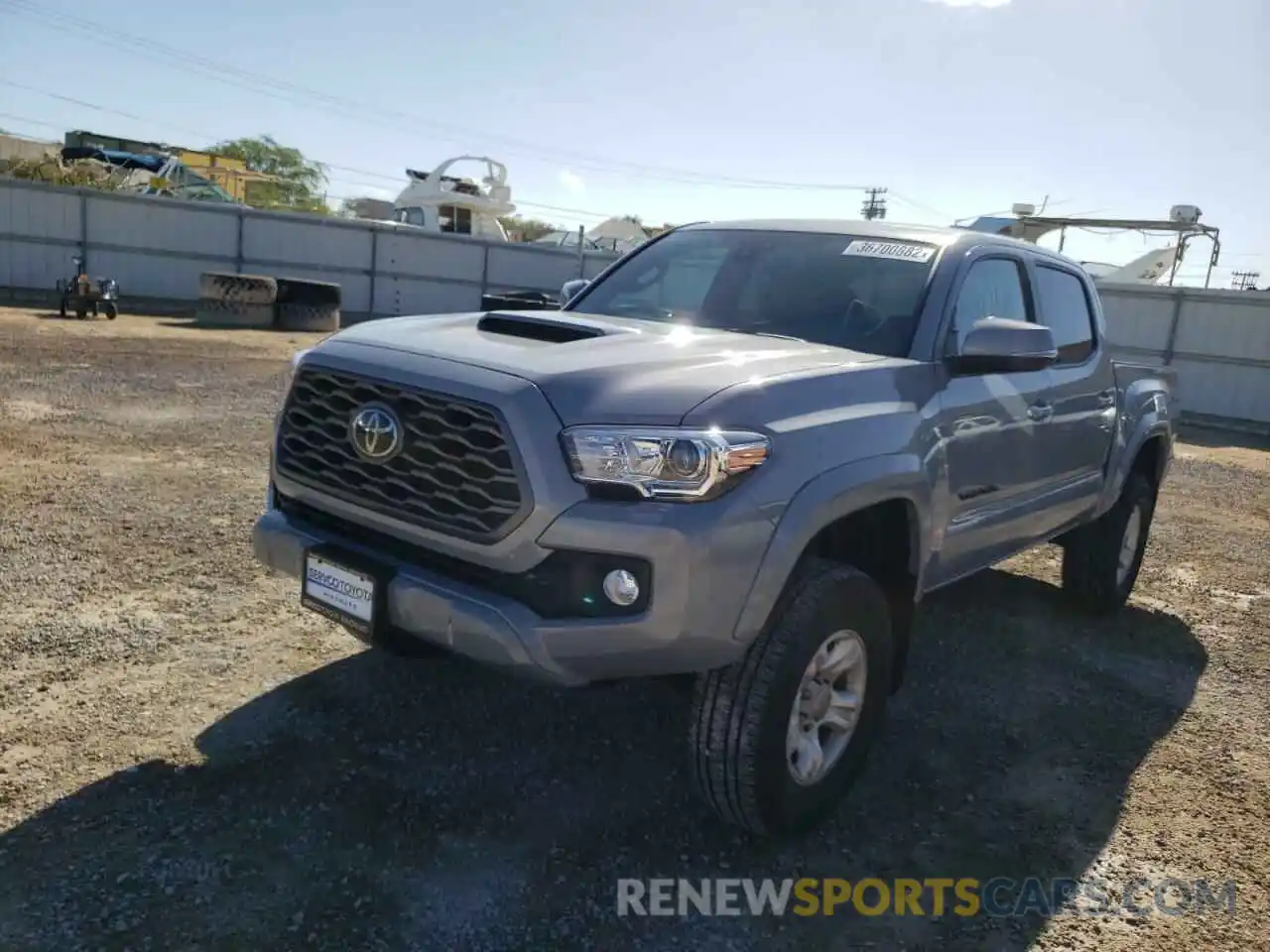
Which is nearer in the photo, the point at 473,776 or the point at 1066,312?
the point at 473,776

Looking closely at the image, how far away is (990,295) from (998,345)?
2.61 ft

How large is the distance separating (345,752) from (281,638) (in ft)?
3.33

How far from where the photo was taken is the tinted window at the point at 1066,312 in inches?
181

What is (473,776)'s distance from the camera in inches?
130

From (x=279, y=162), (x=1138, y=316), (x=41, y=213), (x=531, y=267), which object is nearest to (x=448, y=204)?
(x=531, y=267)

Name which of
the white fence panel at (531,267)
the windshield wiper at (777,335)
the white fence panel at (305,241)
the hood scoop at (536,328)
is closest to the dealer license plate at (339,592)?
the hood scoop at (536,328)

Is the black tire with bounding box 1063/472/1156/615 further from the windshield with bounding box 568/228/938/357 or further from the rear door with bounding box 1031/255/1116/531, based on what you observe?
the windshield with bounding box 568/228/938/357

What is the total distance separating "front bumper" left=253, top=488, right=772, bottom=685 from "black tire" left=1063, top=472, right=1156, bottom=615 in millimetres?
3633

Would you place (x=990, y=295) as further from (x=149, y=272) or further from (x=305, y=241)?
(x=305, y=241)

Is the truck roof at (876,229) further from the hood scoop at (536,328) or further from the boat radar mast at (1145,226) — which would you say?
the boat radar mast at (1145,226)

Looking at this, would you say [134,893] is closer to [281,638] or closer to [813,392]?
[281,638]

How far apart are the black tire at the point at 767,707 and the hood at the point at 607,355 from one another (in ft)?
2.14

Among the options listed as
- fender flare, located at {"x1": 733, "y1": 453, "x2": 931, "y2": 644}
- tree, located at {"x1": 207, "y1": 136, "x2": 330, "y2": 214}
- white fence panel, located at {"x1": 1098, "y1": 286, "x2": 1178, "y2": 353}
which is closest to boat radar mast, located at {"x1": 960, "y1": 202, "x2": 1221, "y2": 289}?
white fence panel, located at {"x1": 1098, "y1": 286, "x2": 1178, "y2": 353}

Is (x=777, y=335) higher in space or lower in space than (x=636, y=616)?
higher
